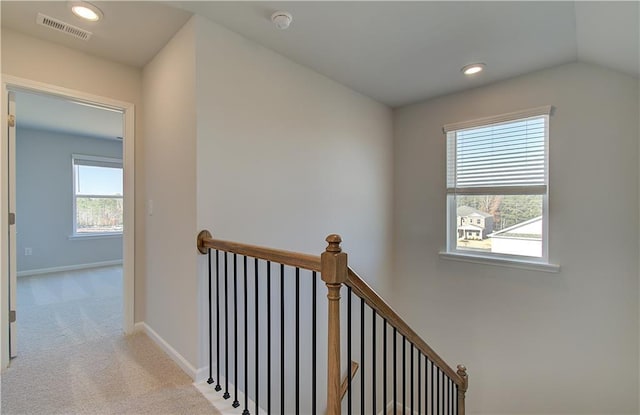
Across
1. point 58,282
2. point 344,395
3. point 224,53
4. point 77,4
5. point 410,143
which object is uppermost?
point 77,4

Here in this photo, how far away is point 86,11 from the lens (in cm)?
185

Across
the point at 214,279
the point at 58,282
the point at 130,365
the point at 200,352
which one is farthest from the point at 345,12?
the point at 58,282

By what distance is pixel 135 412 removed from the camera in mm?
1610

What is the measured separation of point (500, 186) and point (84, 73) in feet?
12.7

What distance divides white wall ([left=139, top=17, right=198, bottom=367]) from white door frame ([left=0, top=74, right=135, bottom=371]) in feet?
0.46

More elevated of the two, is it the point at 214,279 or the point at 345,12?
the point at 345,12

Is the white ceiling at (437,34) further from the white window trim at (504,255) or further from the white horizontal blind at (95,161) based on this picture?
the white horizontal blind at (95,161)

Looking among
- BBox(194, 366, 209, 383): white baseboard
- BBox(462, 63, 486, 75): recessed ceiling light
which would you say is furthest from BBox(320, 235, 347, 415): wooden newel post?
BBox(462, 63, 486, 75): recessed ceiling light

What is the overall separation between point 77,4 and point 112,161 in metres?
4.84

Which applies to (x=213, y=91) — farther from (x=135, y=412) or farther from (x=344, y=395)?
(x=344, y=395)

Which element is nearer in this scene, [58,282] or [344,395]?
[344,395]

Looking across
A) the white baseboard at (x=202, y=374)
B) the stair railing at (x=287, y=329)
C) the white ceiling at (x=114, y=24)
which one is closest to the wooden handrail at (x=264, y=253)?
the stair railing at (x=287, y=329)

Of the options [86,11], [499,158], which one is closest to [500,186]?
[499,158]

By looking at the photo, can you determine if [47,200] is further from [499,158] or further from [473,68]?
[499,158]
